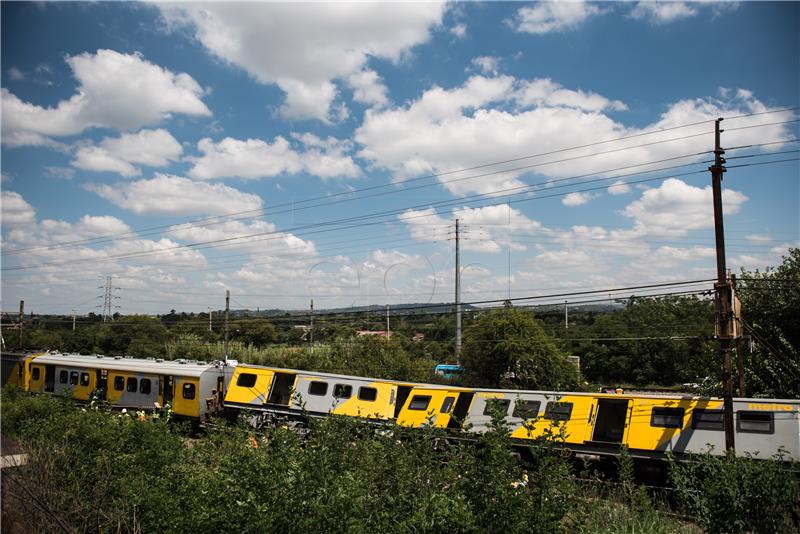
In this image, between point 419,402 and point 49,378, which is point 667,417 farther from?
point 49,378

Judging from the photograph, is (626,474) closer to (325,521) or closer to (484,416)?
(325,521)

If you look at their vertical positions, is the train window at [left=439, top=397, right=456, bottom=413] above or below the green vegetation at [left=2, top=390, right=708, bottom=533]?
below

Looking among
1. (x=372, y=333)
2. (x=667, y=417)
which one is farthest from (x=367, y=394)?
(x=372, y=333)

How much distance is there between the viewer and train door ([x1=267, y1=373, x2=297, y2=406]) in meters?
23.8

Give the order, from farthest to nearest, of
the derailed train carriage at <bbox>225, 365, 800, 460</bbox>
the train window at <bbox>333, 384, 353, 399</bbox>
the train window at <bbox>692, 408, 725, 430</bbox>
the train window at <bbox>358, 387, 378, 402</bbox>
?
1. the train window at <bbox>333, 384, 353, 399</bbox>
2. the train window at <bbox>358, 387, 378, 402</bbox>
3. the train window at <bbox>692, 408, 725, 430</bbox>
4. the derailed train carriage at <bbox>225, 365, 800, 460</bbox>

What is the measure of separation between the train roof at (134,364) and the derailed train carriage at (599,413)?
5.13m

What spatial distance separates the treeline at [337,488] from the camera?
6.53 metres

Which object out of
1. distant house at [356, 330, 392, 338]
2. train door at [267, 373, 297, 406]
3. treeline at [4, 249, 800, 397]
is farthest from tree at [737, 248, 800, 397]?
distant house at [356, 330, 392, 338]

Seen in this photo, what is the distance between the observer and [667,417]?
16.3 m

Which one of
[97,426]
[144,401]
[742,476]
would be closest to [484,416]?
[742,476]

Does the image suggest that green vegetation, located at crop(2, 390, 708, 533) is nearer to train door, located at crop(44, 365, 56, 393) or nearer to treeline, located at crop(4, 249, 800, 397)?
treeline, located at crop(4, 249, 800, 397)

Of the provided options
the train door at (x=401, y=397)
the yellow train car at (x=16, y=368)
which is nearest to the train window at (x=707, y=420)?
the train door at (x=401, y=397)

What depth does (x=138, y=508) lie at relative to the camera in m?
8.98

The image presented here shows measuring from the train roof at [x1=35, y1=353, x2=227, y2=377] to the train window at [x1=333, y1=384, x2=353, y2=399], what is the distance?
685 centimetres
